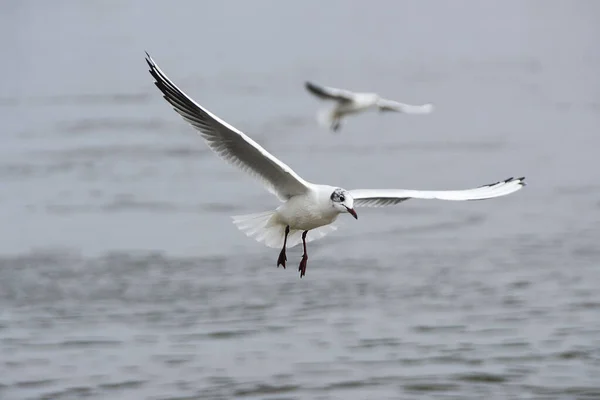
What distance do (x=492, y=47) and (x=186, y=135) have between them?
563 inches

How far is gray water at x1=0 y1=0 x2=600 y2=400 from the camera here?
43.5 feet

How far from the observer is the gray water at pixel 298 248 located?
522 inches

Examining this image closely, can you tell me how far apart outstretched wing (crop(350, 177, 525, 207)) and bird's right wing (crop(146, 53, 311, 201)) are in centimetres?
57

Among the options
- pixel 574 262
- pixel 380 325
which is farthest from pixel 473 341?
pixel 574 262

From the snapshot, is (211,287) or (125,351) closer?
(125,351)

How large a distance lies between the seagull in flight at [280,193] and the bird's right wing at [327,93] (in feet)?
8.11

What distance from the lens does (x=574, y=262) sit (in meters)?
16.7

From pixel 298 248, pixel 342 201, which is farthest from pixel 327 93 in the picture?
pixel 298 248

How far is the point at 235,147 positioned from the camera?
10680 millimetres

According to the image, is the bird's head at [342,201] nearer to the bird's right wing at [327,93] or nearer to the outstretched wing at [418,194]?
the outstretched wing at [418,194]

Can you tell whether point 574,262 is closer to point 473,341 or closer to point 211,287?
point 473,341

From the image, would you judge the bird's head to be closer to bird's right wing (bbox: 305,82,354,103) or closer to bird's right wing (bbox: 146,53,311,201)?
bird's right wing (bbox: 146,53,311,201)

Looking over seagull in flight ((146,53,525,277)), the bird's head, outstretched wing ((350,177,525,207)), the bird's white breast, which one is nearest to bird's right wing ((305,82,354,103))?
outstretched wing ((350,177,525,207))

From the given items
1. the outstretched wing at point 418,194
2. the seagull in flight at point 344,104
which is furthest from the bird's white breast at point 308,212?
the seagull in flight at point 344,104
